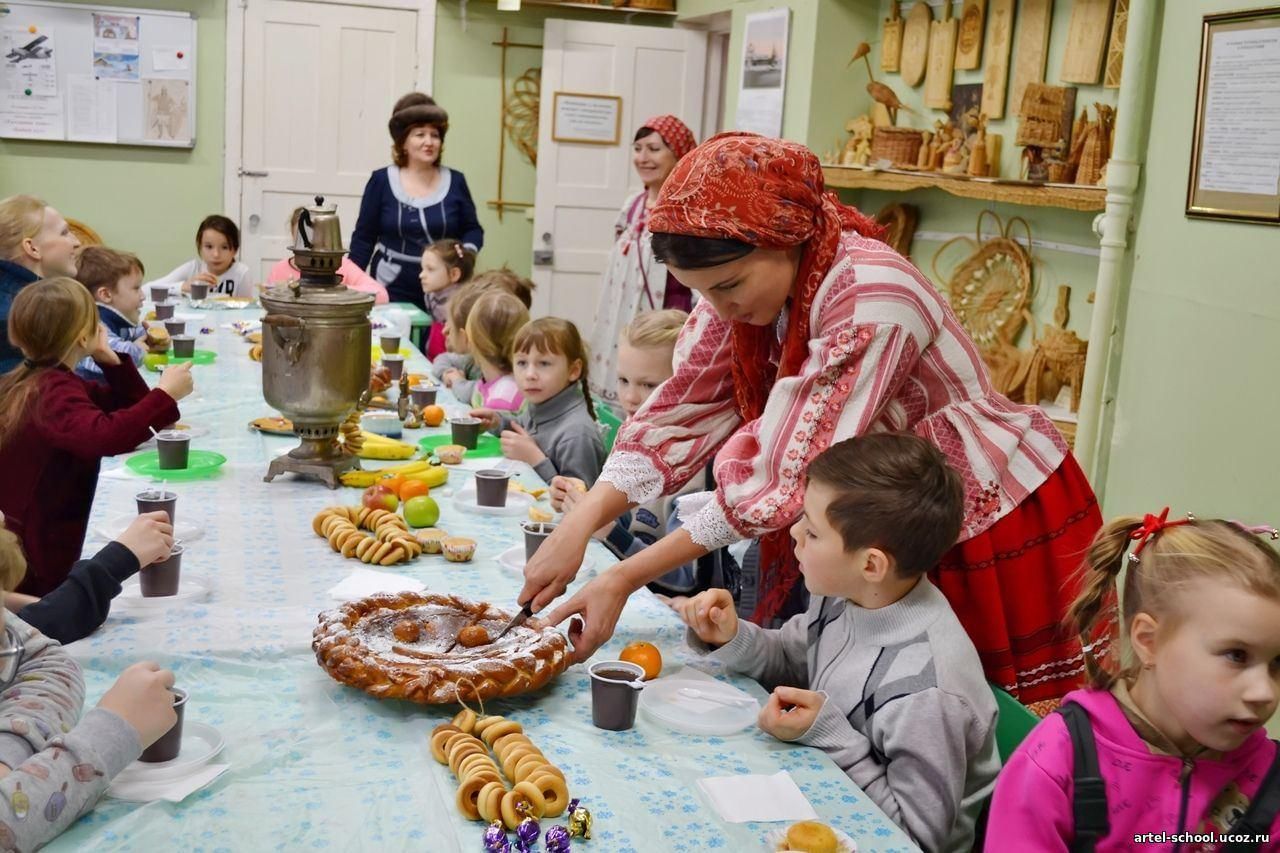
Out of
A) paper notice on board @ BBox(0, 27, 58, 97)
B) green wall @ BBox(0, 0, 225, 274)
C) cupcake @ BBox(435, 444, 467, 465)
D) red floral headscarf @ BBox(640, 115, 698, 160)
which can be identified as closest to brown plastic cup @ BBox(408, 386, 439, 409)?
cupcake @ BBox(435, 444, 467, 465)

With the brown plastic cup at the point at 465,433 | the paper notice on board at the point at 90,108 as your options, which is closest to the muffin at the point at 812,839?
the brown plastic cup at the point at 465,433

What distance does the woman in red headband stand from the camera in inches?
206

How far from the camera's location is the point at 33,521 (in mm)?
2727

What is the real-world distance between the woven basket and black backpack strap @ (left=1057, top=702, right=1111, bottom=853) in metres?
4.12

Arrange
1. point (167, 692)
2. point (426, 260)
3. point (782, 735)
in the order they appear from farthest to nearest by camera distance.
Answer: point (426, 260) < point (782, 735) < point (167, 692)

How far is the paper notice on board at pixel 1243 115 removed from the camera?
3.16 metres

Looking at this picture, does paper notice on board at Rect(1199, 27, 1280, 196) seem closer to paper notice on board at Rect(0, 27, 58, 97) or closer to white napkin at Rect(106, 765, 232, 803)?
white napkin at Rect(106, 765, 232, 803)

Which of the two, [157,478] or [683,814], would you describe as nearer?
[683,814]

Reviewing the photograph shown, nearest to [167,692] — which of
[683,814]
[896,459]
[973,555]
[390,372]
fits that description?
[683,814]

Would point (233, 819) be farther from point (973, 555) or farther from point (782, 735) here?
point (973, 555)

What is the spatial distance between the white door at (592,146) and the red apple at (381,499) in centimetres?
488

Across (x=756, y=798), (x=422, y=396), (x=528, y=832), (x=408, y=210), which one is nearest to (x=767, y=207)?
(x=756, y=798)

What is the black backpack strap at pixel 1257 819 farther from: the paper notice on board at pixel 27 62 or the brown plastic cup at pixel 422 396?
the paper notice on board at pixel 27 62

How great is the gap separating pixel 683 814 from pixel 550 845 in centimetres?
19
